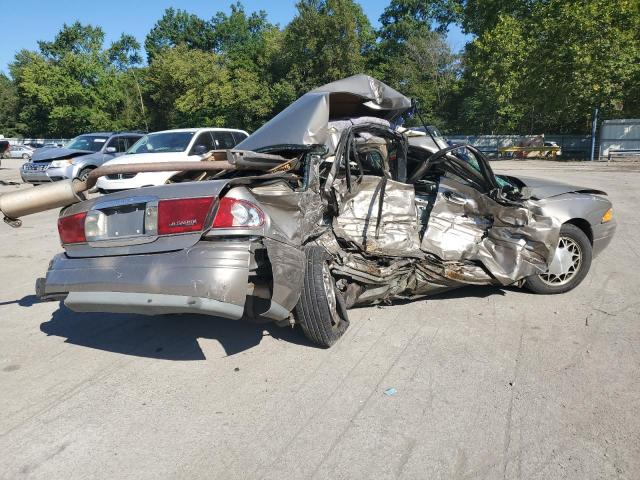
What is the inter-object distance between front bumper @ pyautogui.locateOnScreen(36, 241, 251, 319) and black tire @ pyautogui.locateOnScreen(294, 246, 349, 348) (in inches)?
24.1

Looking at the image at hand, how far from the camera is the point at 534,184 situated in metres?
5.42

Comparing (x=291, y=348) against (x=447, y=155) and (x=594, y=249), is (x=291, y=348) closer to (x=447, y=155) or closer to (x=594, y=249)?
(x=447, y=155)

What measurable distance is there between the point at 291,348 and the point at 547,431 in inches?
73.7

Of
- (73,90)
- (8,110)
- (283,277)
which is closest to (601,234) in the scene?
(283,277)

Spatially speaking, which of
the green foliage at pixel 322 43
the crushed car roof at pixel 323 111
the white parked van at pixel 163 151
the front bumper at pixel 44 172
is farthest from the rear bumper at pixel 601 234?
the green foliage at pixel 322 43

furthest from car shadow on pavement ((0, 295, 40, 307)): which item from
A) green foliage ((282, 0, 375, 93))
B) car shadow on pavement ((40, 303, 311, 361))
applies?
green foliage ((282, 0, 375, 93))

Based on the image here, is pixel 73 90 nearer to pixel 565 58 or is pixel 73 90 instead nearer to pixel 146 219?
pixel 565 58

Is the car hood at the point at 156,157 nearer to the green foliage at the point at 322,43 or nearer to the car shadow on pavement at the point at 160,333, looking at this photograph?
the car shadow on pavement at the point at 160,333

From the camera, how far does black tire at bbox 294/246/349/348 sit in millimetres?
3564

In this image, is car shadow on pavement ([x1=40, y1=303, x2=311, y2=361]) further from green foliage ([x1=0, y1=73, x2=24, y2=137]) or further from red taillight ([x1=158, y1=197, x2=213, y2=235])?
green foliage ([x1=0, y1=73, x2=24, y2=137])

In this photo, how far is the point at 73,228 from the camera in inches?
139

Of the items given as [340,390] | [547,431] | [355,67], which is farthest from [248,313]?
[355,67]

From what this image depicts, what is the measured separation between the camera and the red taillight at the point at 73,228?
3.50 meters

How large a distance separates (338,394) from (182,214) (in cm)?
153
